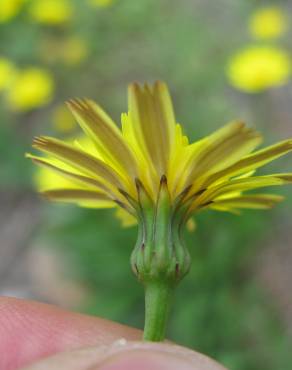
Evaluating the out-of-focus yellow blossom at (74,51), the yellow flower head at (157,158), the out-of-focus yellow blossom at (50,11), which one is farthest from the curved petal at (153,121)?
the out-of-focus yellow blossom at (50,11)

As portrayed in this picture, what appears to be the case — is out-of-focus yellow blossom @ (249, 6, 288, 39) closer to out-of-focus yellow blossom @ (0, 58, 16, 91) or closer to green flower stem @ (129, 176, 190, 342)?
out-of-focus yellow blossom @ (0, 58, 16, 91)

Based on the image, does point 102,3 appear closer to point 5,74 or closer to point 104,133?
point 5,74

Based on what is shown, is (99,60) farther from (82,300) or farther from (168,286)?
(168,286)

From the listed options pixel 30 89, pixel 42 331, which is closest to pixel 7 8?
pixel 30 89

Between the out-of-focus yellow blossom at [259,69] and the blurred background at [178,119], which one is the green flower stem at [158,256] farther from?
the out-of-focus yellow blossom at [259,69]

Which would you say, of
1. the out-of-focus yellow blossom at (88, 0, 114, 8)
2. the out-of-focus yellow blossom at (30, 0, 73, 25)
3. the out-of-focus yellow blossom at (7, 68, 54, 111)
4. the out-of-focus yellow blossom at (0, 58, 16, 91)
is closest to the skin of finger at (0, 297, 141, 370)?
the out-of-focus yellow blossom at (7, 68, 54, 111)

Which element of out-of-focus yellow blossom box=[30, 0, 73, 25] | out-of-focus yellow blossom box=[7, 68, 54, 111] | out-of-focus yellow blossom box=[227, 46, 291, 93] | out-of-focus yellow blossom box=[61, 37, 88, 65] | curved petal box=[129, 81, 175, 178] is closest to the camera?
curved petal box=[129, 81, 175, 178]
